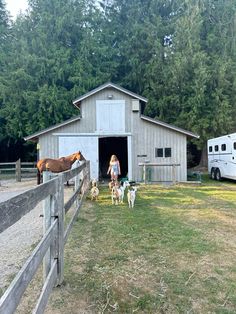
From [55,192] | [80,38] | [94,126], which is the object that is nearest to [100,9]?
[80,38]

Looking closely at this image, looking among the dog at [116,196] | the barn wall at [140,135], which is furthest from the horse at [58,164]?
the barn wall at [140,135]

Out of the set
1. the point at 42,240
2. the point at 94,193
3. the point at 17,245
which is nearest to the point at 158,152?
the point at 94,193

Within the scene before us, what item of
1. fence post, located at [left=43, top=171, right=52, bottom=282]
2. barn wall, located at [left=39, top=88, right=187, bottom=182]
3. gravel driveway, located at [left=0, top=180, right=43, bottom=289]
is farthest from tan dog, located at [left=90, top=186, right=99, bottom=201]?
fence post, located at [left=43, top=171, right=52, bottom=282]

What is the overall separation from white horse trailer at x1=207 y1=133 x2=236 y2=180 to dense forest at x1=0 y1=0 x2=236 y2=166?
18.5ft

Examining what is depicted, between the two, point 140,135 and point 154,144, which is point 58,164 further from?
point 154,144

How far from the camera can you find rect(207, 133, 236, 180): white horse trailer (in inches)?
631

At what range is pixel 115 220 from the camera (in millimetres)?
7340

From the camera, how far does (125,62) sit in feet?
97.5

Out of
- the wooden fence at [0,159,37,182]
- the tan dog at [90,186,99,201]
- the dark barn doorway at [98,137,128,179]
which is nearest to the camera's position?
the tan dog at [90,186,99,201]

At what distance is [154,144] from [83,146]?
3.86m

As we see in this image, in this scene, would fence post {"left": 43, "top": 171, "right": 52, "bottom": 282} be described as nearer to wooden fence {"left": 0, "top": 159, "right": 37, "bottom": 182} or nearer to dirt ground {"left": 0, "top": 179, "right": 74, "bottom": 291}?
dirt ground {"left": 0, "top": 179, "right": 74, "bottom": 291}

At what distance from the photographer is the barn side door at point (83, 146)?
55.7 feet

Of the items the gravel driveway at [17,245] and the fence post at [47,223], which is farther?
the gravel driveway at [17,245]

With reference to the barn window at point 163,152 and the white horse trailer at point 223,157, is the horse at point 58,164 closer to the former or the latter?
the barn window at point 163,152
